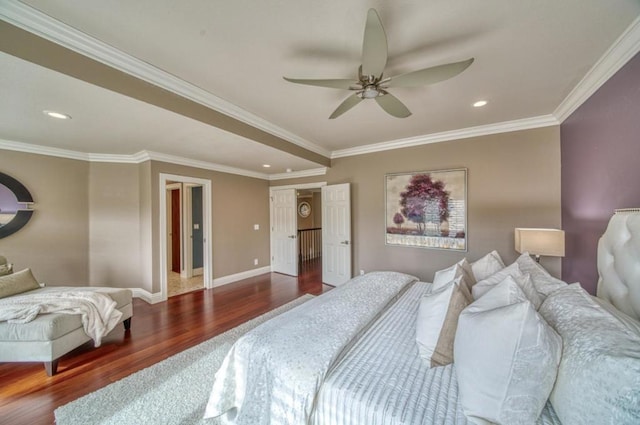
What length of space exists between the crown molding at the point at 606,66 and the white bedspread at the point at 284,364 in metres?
2.61

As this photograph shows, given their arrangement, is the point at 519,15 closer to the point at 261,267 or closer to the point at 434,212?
the point at 434,212

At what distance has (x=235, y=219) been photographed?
16.3 ft

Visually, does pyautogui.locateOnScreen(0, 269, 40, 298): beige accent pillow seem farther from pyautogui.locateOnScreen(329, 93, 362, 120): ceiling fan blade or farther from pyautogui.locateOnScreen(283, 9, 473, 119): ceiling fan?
pyautogui.locateOnScreen(329, 93, 362, 120): ceiling fan blade

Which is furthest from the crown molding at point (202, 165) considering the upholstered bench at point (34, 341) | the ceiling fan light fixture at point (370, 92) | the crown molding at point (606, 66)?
the crown molding at point (606, 66)

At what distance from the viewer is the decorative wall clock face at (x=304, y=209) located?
26.9ft

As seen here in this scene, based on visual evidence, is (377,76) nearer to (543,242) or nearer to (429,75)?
(429,75)

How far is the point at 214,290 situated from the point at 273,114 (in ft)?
11.0

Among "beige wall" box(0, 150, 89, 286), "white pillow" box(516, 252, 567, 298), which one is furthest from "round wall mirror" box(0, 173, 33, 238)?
"white pillow" box(516, 252, 567, 298)

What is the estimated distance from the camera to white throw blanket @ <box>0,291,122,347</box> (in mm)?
2053

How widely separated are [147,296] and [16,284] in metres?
1.49

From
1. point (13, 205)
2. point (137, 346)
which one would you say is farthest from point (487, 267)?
point (13, 205)

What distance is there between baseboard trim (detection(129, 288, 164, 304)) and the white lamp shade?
5.05 meters

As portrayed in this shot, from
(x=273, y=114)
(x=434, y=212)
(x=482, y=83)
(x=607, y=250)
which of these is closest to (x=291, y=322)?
(x=607, y=250)

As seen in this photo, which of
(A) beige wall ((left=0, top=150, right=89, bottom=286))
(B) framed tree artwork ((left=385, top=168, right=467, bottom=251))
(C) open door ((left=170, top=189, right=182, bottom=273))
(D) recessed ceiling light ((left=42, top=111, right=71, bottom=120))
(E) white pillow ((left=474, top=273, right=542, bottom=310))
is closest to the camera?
(E) white pillow ((left=474, top=273, right=542, bottom=310))
